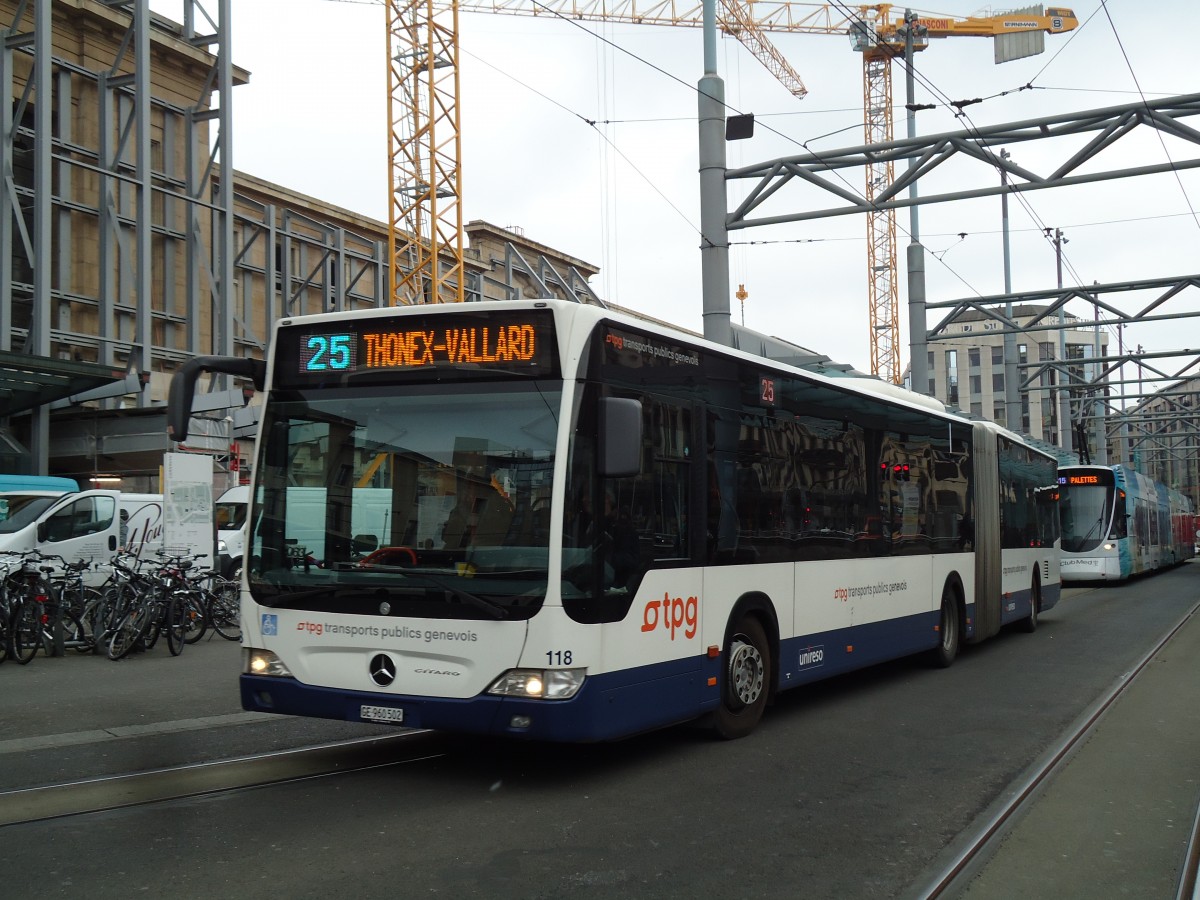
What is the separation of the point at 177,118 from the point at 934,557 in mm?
25924

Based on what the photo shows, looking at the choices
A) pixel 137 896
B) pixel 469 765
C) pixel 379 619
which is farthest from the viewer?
pixel 469 765

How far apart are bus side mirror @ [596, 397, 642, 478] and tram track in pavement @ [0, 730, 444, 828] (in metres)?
2.44

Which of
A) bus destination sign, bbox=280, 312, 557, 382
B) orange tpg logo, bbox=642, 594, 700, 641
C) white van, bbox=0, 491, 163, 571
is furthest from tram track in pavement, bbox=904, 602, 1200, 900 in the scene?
white van, bbox=0, 491, 163, 571

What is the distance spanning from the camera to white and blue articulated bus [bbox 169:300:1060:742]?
6621 millimetres

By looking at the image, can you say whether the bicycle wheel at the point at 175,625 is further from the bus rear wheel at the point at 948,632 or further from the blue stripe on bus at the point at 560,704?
the bus rear wheel at the point at 948,632

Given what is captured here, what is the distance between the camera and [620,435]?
6629mm

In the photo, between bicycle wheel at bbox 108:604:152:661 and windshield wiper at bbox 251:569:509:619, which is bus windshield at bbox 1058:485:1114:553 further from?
windshield wiper at bbox 251:569:509:619

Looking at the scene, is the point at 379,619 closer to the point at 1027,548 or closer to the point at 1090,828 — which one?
the point at 1090,828

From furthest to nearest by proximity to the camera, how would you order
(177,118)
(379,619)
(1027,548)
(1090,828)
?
(177,118) < (1027,548) < (379,619) < (1090,828)

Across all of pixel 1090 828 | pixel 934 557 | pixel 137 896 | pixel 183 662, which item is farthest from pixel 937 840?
pixel 183 662

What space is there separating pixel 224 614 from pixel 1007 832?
12020 mm

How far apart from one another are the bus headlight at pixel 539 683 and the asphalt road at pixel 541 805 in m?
0.58

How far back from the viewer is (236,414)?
27453mm

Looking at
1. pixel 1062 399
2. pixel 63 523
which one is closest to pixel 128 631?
pixel 63 523
